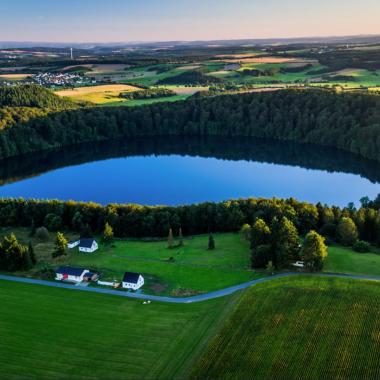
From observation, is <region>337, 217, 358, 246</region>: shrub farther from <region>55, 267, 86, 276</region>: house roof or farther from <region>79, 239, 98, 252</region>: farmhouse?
<region>55, 267, 86, 276</region>: house roof

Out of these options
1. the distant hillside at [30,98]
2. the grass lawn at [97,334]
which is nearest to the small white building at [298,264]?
the grass lawn at [97,334]

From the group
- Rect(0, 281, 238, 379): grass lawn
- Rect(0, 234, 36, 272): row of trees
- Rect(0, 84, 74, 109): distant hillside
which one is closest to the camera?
Rect(0, 281, 238, 379): grass lawn

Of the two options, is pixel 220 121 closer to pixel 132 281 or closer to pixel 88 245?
pixel 88 245

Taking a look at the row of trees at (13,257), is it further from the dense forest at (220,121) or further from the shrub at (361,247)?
the dense forest at (220,121)

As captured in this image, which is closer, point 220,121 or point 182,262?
point 182,262

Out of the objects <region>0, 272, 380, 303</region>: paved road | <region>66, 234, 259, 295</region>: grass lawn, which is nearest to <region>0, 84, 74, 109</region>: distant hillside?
<region>66, 234, 259, 295</region>: grass lawn

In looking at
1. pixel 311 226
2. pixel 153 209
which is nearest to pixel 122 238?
pixel 153 209

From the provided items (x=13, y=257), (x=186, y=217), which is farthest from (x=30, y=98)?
(x=13, y=257)
